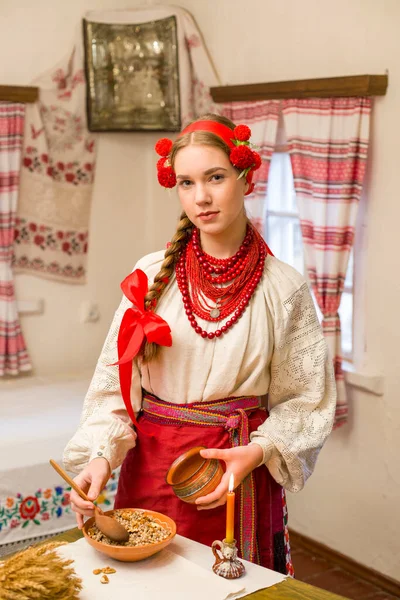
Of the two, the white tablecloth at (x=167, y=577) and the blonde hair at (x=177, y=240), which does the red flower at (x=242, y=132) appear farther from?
the white tablecloth at (x=167, y=577)

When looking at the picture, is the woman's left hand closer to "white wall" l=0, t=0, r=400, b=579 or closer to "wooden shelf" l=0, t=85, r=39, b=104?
"white wall" l=0, t=0, r=400, b=579

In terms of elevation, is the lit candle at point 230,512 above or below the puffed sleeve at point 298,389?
below

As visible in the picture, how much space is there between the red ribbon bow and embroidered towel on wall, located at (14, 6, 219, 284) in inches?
93.3

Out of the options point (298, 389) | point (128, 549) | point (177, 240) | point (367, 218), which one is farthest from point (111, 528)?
point (367, 218)

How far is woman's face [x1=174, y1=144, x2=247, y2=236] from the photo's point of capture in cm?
169

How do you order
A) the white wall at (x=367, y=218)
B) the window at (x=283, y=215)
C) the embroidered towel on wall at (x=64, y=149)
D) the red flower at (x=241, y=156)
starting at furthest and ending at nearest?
the embroidered towel on wall at (x=64, y=149) → the window at (x=283, y=215) → the white wall at (x=367, y=218) → the red flower at (x=241, y=156)

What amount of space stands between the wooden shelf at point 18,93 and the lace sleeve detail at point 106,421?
2.36m

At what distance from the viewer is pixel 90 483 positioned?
1651 mm

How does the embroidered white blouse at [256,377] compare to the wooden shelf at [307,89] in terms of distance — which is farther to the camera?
the wooden shelf at [307,89]

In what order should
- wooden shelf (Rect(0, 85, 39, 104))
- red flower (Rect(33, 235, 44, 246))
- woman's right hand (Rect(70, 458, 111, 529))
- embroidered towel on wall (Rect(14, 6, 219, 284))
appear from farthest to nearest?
red flower (Rect(33, 235, 44, 246)) < embroidered towel on wall (Rect(14, 6, 219, 284)) < wooden shelf (Rect(0, 85, 39, 104)) < woman's right hand (Rect(70, 458, 111, 529))

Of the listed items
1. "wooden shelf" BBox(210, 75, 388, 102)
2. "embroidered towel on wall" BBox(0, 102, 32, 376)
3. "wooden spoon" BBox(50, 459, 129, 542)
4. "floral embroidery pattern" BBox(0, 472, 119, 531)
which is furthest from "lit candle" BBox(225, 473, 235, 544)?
"embroidered towel on wall" BBox(0, 102, 32, 376)

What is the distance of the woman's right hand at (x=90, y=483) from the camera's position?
1.55m

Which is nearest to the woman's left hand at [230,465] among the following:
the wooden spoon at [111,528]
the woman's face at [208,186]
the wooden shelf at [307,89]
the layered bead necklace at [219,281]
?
the wooden spoon at [111,528]

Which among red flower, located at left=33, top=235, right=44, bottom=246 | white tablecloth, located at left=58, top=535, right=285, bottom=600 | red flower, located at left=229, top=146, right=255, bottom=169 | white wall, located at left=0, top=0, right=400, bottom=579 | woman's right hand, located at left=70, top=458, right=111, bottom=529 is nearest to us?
white tablecloth, located at left=58, top=535, right=285, bottom=600
